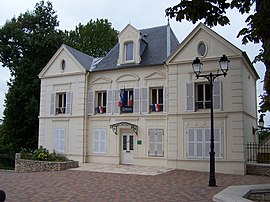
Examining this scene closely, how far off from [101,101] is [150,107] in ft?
12.3

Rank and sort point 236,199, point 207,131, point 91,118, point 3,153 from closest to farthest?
1. point 236,199
2. point 207,131
3. point 91,118
4. point 3,153

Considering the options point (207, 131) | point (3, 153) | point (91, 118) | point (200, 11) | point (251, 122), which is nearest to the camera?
point (200, 11)

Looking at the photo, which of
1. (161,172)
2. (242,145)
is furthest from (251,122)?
(161,172)

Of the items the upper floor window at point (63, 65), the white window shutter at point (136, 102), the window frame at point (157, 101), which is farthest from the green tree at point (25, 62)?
the window frame at point (157, 101)

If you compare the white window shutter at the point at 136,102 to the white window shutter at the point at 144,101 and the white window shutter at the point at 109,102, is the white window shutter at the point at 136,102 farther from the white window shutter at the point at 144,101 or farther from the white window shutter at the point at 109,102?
the white window shutter at the point at 109,102

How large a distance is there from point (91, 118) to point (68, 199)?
1221 cm

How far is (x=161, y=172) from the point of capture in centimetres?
1633

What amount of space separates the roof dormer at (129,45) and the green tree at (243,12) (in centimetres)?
1204

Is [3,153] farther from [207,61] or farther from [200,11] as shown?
[200,11]

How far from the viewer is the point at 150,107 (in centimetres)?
1973

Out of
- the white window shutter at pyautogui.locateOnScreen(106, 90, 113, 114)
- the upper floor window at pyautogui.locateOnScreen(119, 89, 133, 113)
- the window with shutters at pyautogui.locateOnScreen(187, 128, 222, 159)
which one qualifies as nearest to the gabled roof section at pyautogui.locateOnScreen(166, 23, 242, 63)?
the upper floor window at pyautogui.locateOnScreen(119, 89, 133, 113)

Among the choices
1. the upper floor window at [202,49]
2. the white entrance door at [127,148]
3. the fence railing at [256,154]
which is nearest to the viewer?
the fence railing at [256,154]

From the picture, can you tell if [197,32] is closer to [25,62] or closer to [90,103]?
[90,103]

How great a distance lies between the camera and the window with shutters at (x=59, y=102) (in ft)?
72.8
